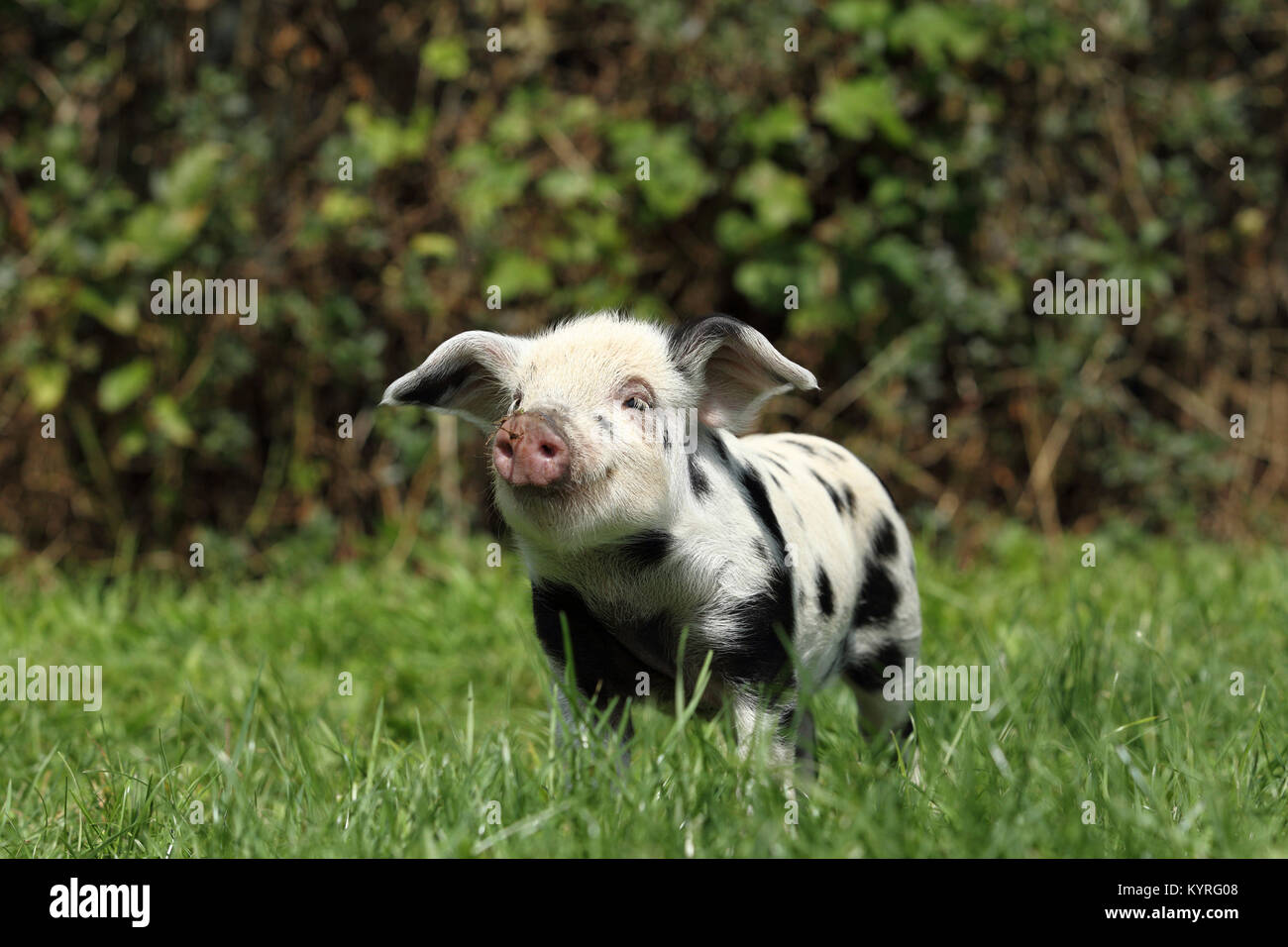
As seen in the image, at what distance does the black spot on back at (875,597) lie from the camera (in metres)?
3.16

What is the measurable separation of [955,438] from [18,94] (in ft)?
15.6

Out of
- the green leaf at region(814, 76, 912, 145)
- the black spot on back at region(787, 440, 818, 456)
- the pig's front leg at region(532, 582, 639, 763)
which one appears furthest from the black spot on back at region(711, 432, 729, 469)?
the green leaf at region(814, 76, 912, 145)

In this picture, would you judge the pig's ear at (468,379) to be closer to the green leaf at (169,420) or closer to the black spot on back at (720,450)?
the black spot on back at (720,450)

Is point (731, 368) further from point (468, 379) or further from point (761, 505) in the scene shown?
point (468, 379)

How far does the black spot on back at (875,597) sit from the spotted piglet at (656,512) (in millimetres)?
209

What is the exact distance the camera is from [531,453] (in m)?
2.34

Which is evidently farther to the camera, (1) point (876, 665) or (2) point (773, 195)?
(2) point (773, 195)

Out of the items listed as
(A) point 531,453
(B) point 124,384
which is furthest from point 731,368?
(B) point 124,384

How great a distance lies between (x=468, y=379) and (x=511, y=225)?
3622 millimetres

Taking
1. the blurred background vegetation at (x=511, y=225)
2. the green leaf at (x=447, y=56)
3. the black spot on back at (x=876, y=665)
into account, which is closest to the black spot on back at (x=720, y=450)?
the black spot on back at (x=876, y=665)

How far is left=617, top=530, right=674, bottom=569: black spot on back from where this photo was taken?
100 inches

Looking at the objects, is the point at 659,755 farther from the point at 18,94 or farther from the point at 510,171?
the point at 18,94
